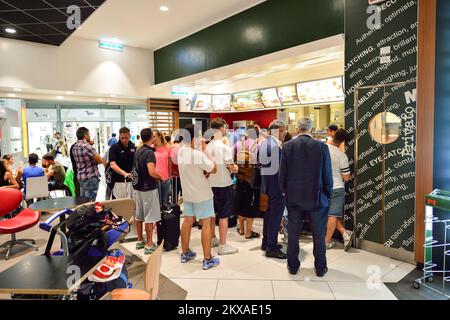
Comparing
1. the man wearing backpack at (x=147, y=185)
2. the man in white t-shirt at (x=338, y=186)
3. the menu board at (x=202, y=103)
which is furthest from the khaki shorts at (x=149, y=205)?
the menu board at (x=202, y=103)

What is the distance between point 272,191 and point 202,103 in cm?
496

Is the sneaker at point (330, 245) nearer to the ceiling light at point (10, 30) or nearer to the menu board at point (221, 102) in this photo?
the menu board at point (221, 102)

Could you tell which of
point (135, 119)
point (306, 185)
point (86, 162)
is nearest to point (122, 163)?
point (86, 162)

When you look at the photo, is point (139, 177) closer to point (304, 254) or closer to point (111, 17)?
point (304, 254)

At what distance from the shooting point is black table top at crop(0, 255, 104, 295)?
1656 mm

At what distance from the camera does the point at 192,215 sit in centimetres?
358

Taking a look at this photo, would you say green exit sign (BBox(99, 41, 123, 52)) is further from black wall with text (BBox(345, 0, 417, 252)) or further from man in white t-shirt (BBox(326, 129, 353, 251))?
man in white t-shirt (BBox(326, 129, 353, 251))

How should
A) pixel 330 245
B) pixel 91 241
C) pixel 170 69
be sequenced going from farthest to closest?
pixel 170 69 → pixel 330 245 → pixel 91 241

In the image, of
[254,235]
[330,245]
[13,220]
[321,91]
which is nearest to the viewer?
[330,245]

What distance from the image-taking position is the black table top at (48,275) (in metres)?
1.66

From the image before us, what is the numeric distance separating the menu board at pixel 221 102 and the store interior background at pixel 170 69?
10.7 inches

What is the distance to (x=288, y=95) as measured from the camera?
21.8 feet

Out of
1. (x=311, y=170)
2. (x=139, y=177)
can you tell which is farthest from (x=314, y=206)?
(x=139, y=177)

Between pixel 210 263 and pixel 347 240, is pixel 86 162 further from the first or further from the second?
pixel 347 240
